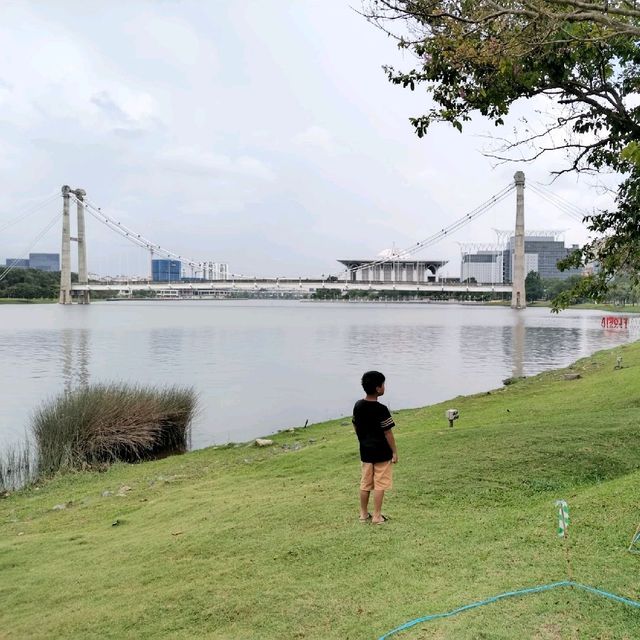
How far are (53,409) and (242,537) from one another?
8186 millimetres

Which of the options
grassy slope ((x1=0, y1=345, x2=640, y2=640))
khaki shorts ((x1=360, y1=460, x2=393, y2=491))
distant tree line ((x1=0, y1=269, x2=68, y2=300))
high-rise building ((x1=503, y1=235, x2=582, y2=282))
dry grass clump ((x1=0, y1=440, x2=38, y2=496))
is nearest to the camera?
grassy slope ((x1=0, y1=345, x2=640, y2=640))

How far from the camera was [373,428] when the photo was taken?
15.3 feet

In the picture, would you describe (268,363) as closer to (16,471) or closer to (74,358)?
(74,358)

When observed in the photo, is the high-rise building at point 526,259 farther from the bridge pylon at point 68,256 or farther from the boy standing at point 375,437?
the boy standing at point 375,437

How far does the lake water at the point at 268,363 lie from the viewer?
57.7ft

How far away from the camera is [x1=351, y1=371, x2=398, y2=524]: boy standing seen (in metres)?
4.58

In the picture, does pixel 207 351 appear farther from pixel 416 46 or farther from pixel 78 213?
pixel 78 213

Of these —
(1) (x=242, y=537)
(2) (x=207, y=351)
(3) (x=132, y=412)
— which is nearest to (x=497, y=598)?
(1) (x=242, y=537)

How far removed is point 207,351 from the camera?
3284 cm

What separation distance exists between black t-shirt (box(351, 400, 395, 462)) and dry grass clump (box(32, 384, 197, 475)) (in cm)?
747

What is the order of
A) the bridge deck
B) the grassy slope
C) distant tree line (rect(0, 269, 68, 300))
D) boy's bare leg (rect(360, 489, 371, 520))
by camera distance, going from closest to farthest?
the grassy slope, boy's bare leg (rect(360, 489, 371, 520)), the bridge deck, distant tree line (rect(0, 269, 68, 300))

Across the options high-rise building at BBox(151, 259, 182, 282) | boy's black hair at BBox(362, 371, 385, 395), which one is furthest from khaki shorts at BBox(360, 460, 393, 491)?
high-rise building at BBox(151, 259, 182, 282)

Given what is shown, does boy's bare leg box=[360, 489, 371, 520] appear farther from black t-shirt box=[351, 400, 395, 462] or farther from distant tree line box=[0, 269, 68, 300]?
distant tree line box=[0, 269, 68, 300]

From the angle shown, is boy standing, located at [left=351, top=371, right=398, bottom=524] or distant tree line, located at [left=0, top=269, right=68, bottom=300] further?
distant tree line, located at [left=0, top=269, right=68, bottom=300]
